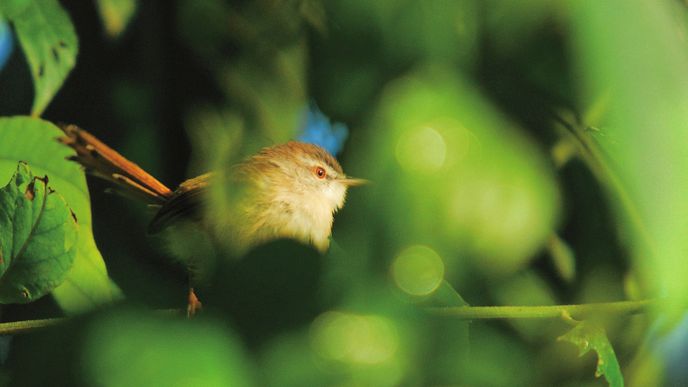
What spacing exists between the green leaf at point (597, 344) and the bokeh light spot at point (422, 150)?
0.13 metres

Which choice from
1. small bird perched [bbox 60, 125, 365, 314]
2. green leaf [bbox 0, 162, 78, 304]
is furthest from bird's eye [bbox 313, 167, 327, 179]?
green leaf [bbox 0, 162, 78, 304]

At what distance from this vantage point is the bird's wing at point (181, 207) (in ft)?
1.23

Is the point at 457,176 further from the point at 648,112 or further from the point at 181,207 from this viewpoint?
the point at 181,207

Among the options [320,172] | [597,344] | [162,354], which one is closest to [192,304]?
[162,354]

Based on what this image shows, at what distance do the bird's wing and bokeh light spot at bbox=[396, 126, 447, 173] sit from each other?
0.49ft

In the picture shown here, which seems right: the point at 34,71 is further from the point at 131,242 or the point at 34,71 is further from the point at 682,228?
the point at 682,228

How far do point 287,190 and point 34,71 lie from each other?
0.52 m

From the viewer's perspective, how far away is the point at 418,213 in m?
0.23

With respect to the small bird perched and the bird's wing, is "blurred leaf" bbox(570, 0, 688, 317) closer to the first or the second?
the small bird perched

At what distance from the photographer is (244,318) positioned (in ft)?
0.79

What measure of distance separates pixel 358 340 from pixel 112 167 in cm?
23

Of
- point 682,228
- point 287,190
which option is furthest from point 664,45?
point 287,190

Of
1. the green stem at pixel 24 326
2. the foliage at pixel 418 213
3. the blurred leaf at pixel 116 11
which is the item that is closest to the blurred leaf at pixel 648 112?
the foliage at pixel 418 213

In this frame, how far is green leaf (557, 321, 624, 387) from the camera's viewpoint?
0.33m
